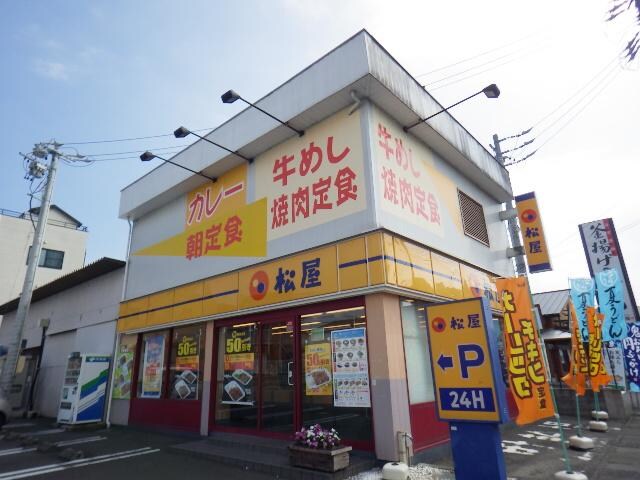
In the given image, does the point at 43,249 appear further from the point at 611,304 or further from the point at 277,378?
the point at 611,304

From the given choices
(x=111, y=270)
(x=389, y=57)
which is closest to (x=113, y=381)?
(x=111, y=270)

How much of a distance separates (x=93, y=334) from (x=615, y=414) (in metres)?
18.8

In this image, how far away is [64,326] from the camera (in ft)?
56.0

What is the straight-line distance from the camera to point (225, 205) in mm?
11305

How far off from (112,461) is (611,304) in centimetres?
1518

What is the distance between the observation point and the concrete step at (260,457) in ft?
20.9

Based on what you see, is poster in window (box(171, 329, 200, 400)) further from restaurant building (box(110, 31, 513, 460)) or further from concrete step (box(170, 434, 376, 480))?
concrete step (box(170, 434, 376, 480))

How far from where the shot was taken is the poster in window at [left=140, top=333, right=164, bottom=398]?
39.1 ft

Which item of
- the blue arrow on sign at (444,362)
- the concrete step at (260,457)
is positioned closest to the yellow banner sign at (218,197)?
the concrete step at (260,457)

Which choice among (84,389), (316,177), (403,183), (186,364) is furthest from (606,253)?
(84,389)

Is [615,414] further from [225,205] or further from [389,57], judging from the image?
[225,205]

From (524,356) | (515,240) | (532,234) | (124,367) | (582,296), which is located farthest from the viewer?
(515,240)

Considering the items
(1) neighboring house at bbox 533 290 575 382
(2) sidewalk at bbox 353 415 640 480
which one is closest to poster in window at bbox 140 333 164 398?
(2) sidewalk at bbox 353 415 640 480

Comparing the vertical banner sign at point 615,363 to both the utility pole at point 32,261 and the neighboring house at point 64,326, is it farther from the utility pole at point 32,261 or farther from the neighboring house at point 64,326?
the utility pole at point 32,261
